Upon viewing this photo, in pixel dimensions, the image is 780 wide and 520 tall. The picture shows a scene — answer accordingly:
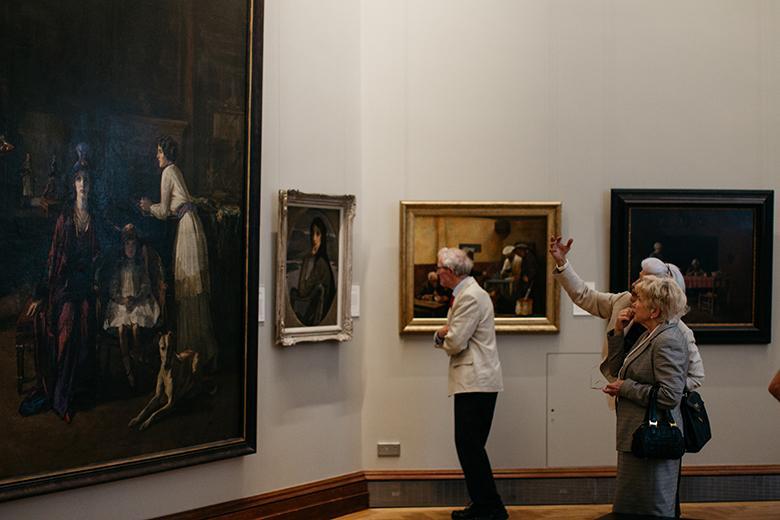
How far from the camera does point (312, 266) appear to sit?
9.38m

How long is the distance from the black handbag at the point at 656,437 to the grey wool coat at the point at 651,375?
0.06 meters

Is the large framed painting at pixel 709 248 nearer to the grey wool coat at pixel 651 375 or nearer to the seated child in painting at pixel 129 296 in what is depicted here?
the grey wool coat at pixel 651 375

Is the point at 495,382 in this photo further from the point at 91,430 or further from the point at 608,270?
the point at 91,430

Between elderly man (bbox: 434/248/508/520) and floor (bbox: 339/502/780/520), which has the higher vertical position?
elderly man (bbox: 434/248/508/520)

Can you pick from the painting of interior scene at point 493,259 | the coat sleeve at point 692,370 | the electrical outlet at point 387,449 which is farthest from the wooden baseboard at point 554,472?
the coat sleeve at point 692,370

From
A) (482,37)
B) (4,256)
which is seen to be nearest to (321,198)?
(482,37)

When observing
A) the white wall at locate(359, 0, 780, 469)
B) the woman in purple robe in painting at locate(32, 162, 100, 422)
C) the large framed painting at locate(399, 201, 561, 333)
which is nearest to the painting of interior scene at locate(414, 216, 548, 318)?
the large framed painting at locate(399, 201, 561, 333)

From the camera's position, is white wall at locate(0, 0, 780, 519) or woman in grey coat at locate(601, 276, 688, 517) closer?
woman in grey coat at locate(601, 276, 688, 517)

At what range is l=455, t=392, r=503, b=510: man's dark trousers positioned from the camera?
9.20 m

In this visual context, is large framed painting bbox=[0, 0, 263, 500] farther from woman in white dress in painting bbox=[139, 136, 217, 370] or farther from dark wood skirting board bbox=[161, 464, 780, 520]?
dark wood skirting board bbox=[161, 464, 780, 520]

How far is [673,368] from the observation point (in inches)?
263

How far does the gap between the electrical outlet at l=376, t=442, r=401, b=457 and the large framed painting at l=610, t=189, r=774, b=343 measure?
2.68m

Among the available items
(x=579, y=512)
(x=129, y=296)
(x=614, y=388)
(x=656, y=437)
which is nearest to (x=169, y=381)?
(x=129, y=296)

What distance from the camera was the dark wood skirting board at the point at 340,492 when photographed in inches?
342
